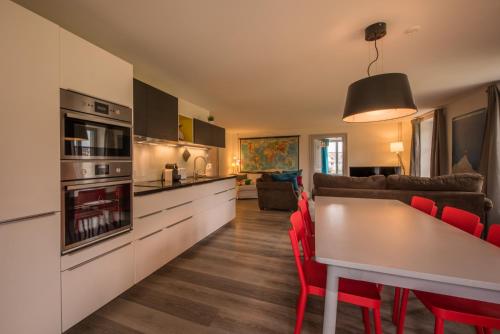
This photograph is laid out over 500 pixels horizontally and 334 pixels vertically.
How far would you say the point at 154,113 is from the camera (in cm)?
250

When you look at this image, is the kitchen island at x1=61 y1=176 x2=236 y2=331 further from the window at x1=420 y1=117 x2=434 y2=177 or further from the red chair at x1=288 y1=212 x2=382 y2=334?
the window at x1=420 y1=117 x2=434 y2=177

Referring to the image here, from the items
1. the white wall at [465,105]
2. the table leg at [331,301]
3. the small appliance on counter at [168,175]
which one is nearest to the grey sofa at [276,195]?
the small appliance on counter at [168,175]

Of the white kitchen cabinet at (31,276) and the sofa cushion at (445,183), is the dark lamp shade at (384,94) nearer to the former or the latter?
the sofa cushion at (445,183)

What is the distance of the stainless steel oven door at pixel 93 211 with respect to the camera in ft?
4.48

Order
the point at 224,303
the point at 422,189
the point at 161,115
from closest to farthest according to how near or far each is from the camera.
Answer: the point at 224,303, the point at 161,115, the point at 422,189

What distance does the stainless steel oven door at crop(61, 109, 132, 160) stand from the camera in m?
1.37

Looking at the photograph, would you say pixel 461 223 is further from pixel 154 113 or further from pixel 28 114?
pixel 154 113

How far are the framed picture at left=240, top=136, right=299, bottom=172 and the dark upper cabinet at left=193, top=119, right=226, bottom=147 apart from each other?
11.5 ft

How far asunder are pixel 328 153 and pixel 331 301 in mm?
7059

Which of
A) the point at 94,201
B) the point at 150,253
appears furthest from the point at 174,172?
the point at 94,201

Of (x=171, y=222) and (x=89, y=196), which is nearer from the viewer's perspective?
(x=89, y=196)

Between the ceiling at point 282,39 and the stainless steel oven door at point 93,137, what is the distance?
0.83 metres

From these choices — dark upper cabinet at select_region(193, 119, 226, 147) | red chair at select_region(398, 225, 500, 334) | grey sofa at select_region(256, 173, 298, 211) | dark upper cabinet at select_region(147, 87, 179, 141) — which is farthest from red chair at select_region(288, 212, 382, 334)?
grey sofa at select_region(256, 173, 298, 211)

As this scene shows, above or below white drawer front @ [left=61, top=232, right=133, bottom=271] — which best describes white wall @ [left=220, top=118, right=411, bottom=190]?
above
